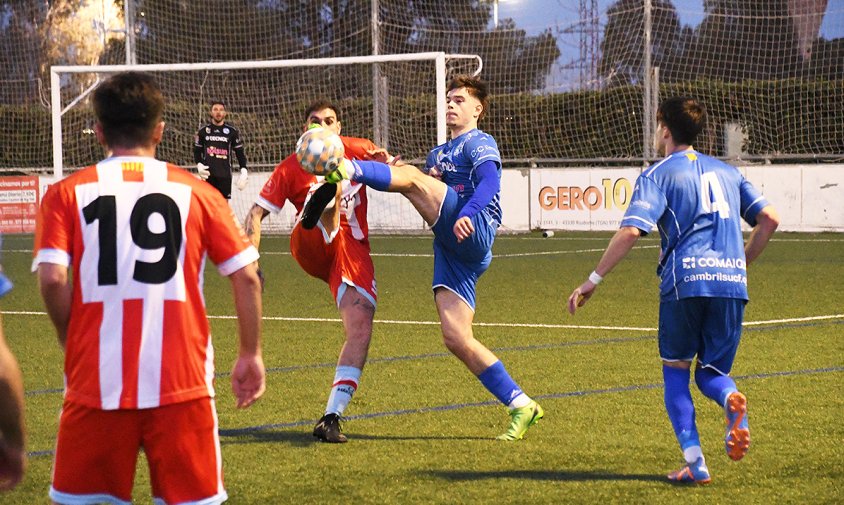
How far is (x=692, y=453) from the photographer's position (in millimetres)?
4973

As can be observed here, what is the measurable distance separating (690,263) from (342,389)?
1.98 meters

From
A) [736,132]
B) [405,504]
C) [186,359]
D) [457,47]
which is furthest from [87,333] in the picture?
[457,47]

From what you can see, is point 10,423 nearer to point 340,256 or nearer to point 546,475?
point 546,475

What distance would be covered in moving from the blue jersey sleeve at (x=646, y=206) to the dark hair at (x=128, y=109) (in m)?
2.31

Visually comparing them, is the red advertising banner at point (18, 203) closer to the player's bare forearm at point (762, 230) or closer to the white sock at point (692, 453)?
the player's bare forearm at point (762, 230)

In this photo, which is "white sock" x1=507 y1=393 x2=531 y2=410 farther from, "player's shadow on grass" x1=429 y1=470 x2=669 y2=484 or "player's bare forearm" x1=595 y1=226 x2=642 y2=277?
"player's bare forearm" x1=595 y1=226 x2=642 y2=277

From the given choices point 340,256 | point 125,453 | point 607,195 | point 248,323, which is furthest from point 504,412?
point 607,195

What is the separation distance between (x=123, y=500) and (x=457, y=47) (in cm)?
2526

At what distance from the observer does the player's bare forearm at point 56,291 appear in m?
3.20

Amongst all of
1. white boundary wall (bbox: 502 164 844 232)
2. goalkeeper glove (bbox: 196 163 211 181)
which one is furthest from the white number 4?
white boundary wall (bbox: 502 164 844 232)

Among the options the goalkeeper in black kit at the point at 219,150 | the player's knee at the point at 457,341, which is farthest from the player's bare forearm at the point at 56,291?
the goalkeeper in black kit at the point at 219,150

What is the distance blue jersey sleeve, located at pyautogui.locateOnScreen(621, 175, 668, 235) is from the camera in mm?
5012

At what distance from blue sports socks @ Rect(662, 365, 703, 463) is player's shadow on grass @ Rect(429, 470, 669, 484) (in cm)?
19

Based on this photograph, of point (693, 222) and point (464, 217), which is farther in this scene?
point (464, 217)
